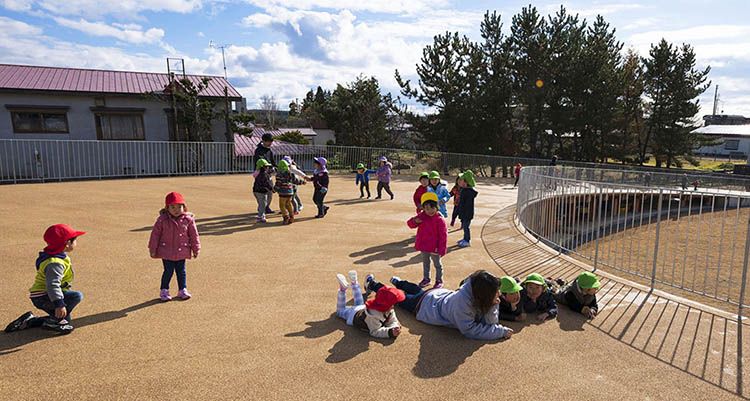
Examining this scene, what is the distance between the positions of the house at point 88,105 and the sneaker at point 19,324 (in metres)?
18.8

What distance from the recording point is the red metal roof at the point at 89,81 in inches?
782

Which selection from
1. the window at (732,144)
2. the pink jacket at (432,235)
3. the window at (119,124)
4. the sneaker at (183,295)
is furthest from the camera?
the window at (732,144)

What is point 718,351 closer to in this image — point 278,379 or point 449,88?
point 278,379

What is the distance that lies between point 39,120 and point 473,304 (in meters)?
22.6

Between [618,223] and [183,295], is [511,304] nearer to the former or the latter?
[183,295]

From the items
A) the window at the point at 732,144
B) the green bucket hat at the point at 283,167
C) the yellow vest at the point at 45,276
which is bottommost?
the yellow vest at the point at 45,276

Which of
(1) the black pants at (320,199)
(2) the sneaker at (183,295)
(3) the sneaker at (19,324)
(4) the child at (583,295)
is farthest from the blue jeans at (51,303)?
(1) the black pants at (320,199)

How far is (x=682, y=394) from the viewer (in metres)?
3.61

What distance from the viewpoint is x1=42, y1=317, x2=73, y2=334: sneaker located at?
427 cm

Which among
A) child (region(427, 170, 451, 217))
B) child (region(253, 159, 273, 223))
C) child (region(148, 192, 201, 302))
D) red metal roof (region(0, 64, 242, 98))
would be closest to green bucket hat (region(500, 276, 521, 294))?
child (region(148, 192, 201, 302))

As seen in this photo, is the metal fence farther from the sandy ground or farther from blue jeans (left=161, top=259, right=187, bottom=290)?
blue jeans (left=161, top=259, right=187, bottom=290)

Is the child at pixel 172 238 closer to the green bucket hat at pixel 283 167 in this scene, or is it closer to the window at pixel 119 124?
the green bucket hat at pixel 283 167

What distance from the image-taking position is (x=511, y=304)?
4875 mm

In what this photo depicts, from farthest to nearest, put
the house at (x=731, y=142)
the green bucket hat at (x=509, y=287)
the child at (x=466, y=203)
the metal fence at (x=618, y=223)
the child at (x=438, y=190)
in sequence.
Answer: the house at (x=731, y=142) < the child at (x=438, y=190) < the child at (x=466, y=203) < the metal fence at (x=618, y=223) < the green bucket hat at (x=509, y=287)
